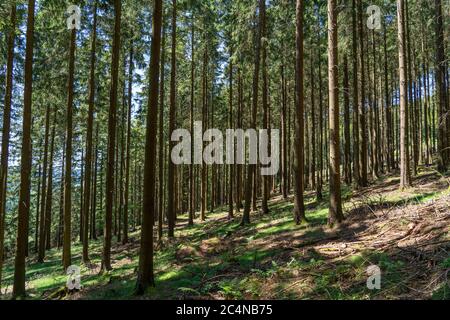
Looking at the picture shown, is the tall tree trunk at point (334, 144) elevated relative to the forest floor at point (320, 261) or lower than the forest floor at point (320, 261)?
elevated

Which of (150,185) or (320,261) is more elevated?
(150,185)

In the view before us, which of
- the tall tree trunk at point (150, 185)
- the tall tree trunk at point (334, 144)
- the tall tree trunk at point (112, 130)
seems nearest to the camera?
the tall tree trunk at point (150, 185)

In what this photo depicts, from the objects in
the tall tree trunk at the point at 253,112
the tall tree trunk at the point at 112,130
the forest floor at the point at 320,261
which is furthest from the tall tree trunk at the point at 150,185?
the tall tree trunk at the point at 253,112

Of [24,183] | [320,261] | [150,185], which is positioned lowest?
[320,261]

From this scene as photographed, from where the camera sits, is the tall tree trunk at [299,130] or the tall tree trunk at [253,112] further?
the tall tree trunk at [253,112]

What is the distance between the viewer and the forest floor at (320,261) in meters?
6.62

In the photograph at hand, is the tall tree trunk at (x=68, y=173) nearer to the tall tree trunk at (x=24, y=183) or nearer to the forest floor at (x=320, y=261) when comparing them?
the forest floor at (x=320, y=261)

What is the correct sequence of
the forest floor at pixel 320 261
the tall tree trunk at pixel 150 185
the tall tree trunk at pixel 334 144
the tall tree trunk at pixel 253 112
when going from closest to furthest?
the forest floor at pixel 320 261
the tall tree trunk at pixel 150 185
the tall tree trunk at pixel 334 144
the tall tree trunk at pixel 253 112

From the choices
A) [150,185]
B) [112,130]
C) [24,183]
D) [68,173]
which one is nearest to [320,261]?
[150,185]

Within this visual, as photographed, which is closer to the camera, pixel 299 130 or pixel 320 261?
pixel 320 261

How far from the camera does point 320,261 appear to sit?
27.2 ft

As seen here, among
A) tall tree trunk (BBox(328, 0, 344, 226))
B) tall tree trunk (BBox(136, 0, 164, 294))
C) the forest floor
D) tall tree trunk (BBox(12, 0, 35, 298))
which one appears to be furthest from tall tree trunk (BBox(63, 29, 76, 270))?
tall tree trunk (BBox(328, 0, 344, 226))

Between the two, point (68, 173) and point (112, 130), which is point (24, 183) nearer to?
point (68, 173)
